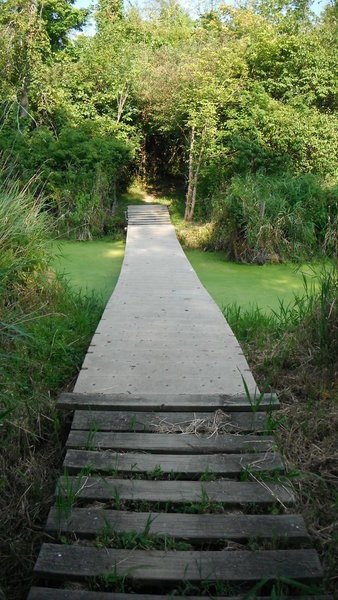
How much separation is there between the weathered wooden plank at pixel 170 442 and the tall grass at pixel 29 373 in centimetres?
22

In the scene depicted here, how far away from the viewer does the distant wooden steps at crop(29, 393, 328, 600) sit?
1.43 metres

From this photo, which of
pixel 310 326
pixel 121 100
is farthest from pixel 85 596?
pixel 121 100

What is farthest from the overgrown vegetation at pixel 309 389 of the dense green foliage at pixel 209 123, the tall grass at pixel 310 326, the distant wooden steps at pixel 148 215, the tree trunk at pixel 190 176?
the tree trunk at pixel 190 176

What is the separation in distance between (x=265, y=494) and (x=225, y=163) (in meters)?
8.04

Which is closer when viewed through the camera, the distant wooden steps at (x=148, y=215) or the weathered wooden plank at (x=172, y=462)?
the weathered wooden plank at (x=172, y=462)

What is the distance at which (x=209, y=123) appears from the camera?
351 inches

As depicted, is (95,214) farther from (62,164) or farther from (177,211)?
(177,211)

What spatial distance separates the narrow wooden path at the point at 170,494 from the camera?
144 cm

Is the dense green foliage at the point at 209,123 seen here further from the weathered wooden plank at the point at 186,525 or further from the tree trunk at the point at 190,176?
the weathered wooden plank at the point at 186,525

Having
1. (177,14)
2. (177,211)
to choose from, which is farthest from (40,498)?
(177,14)

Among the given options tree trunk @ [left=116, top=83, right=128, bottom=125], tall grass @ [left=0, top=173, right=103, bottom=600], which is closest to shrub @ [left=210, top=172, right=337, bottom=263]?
tall grass @ [left=0, top=173, right=103, bottom=600]

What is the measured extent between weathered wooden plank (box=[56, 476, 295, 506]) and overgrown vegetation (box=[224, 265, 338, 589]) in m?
0.23

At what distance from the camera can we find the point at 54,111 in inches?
432

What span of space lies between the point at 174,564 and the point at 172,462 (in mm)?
468
